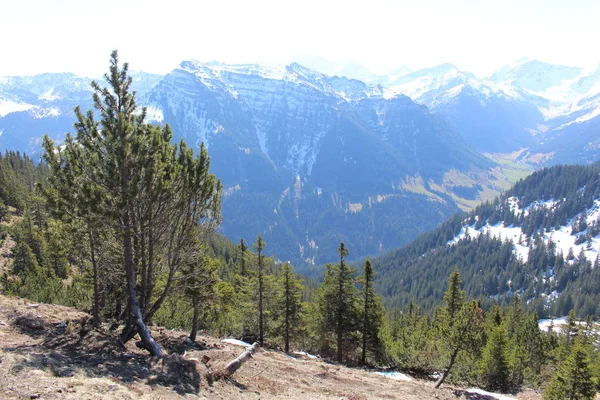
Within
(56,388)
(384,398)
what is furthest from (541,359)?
(56,388)

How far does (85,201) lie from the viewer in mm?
15906

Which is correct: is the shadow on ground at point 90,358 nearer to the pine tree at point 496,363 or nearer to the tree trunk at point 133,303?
the tree trunk at point 133,303

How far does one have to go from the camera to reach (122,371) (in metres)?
15.2

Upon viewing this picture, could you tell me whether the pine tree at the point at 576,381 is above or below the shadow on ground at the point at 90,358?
below

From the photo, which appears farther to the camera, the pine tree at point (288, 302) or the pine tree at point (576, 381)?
the pine tree at point (288, 302)

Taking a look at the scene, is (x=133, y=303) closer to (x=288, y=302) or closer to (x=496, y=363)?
(x=288, y=302)

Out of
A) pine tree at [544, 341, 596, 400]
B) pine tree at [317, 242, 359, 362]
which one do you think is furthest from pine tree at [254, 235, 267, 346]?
pine tree at [544, 341, 596, 400]

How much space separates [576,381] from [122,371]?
114 feet

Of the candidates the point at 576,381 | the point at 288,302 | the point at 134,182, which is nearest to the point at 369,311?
the point at 288,302

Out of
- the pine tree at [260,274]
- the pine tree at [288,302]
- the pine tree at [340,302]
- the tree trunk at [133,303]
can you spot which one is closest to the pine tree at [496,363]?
the pine tree at [340,302]

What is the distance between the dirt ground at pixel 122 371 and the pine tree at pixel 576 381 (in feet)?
41.4

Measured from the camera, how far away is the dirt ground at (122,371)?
1277 centimetres

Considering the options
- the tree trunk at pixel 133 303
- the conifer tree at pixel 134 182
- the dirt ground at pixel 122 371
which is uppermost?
the conifer tree at pixel 134 182

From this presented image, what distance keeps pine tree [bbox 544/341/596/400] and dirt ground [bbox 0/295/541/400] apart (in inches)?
497
